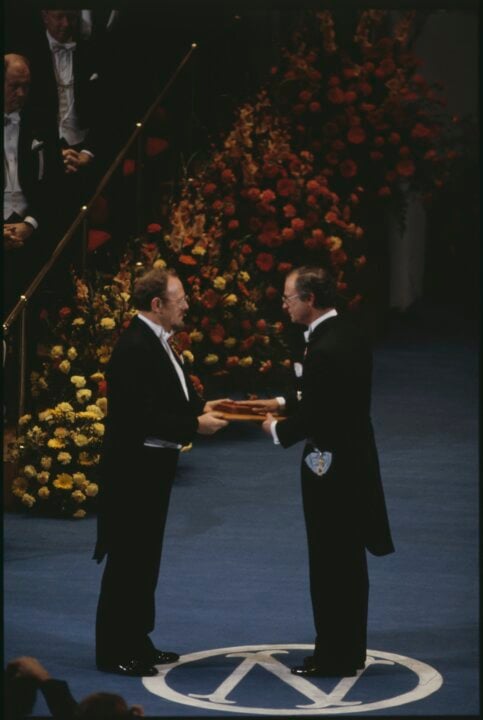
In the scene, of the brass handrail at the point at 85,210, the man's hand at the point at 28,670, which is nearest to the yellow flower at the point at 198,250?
the brass handrail at the point at 85,210

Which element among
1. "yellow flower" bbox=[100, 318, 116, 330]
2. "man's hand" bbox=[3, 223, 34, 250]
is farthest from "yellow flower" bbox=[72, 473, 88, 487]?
"man's hand" bbox=[3, 223, 34, 250]

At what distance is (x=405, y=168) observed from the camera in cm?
1220

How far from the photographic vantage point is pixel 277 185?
11.2 m

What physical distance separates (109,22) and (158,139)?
77cm

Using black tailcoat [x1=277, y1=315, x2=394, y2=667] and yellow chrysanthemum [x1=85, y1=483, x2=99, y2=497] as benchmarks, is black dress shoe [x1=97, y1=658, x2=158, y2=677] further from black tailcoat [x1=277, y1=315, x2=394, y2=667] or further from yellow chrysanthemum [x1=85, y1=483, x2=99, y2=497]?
yellow chrysanthemum [x1=85, y1=483, x2=99, y2=497]

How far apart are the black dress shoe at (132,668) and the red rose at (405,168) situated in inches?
253

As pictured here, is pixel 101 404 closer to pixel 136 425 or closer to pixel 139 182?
pixel 139 182

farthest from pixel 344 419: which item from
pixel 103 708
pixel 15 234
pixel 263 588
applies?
pixel 15 234

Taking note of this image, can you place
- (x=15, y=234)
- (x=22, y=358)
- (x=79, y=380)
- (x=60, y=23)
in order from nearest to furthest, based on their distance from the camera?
(x=79, y=380)
(x=22, y=358)
(x=15, y=234)
(x=60, y=23)

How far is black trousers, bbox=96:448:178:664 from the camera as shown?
20.6 feet

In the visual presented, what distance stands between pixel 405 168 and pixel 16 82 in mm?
3597

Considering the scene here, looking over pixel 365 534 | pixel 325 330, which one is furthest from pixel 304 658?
pixel 325 330

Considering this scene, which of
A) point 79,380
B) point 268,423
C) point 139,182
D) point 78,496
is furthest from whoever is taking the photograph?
point 139,182

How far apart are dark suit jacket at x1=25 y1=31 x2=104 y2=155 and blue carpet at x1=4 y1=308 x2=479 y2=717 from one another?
6.57ft
